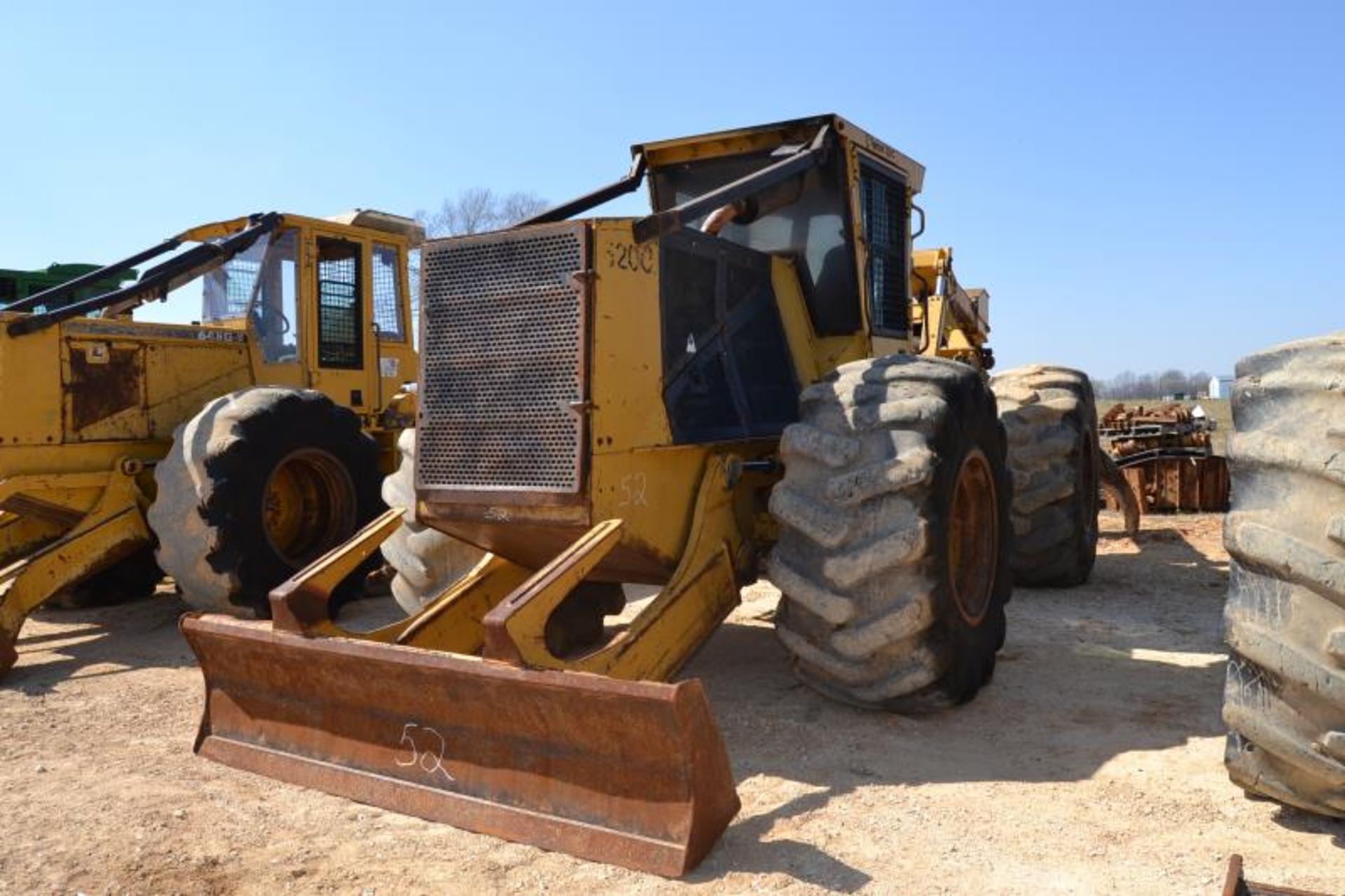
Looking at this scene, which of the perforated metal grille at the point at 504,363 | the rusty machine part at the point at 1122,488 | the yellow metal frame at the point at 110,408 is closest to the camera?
the perforated metal grille at the point at 504,363

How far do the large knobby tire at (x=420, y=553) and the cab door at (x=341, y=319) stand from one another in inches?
154

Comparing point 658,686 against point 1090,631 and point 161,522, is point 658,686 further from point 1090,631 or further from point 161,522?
point 161,522

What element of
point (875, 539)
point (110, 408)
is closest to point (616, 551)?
point (875, 539)

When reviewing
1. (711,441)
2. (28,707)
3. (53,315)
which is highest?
(53,315)

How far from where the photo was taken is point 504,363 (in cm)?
468

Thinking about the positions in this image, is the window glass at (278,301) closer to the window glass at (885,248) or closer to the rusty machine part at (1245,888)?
the window glass at (885,248)

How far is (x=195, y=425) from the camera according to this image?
7426 mm

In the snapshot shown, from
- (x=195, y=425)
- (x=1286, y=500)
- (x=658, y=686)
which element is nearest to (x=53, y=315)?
(x=195, y=425)

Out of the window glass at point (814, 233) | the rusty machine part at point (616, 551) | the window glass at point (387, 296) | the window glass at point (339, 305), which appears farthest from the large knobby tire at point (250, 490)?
the window glass at point (814, 233)

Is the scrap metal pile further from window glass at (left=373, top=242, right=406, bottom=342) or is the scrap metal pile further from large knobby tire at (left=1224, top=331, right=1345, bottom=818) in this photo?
large knobby tire at (left=1224, top=331, right=1345, bottom=818)

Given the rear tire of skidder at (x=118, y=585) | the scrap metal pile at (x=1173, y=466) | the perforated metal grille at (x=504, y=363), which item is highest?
the perforated metal grille at (x=504, y=363)

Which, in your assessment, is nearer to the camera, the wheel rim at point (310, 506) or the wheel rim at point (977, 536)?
the wheel rim at point (977, 536)

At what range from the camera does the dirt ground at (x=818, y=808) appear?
11.3 ft

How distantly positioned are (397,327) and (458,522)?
5.56 metres
